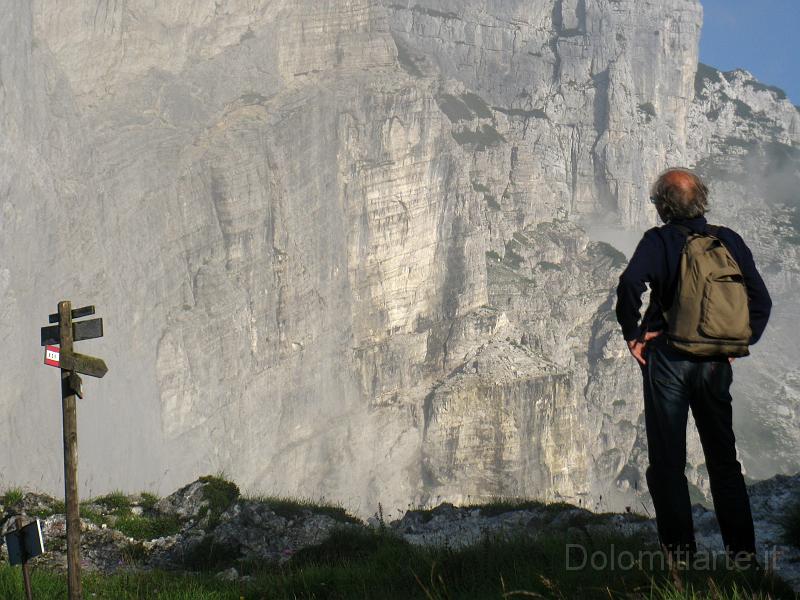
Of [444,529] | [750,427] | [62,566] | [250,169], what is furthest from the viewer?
[750,427]

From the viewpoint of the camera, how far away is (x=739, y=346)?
6.56 meters

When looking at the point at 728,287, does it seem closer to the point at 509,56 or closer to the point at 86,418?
the point at 86,418

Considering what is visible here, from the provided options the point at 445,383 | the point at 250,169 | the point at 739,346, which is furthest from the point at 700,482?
the point at 739,346

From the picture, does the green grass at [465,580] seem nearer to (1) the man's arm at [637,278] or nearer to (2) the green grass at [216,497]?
(1) the man's arm at [637,278]

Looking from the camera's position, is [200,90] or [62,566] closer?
[62,566]

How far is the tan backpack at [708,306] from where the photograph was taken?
650 cm

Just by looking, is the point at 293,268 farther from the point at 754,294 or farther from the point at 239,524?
the point at 754,294

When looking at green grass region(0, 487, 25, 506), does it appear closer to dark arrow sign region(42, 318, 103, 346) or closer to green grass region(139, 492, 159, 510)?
green grass region(139, 492, 159, 510)

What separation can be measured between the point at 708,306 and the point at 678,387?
0.61 m

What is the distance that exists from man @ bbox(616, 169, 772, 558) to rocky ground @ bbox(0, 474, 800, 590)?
3677mm

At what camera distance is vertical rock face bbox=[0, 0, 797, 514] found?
62219 mm

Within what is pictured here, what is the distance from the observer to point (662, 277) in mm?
6625

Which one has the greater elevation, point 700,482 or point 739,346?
point 739,346

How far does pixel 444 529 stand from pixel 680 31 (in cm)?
19865
